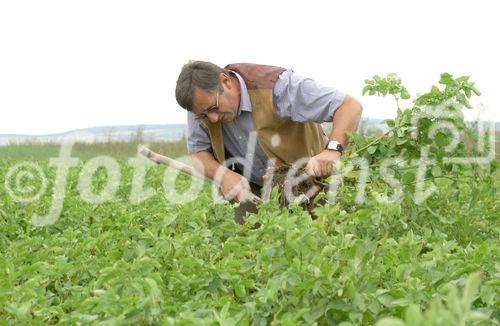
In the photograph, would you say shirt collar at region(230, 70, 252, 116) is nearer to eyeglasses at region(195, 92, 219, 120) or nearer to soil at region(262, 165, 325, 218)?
eyeglasses at region(195, 92, 219, 120)

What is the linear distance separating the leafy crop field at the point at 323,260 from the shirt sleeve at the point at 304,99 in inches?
20.3

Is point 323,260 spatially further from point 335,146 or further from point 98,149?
point 98,149

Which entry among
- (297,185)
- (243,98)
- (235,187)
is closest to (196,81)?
(243,98)

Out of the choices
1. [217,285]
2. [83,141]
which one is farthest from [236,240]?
[83,141]

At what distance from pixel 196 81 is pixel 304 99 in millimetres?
711

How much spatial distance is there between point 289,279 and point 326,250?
252mm

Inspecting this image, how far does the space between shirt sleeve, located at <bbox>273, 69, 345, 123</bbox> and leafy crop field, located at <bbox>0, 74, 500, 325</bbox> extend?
52 centimetres

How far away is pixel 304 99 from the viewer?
513 centimetres

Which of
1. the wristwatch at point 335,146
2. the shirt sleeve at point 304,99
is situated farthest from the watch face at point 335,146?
the shirt sleeve at point 304,99

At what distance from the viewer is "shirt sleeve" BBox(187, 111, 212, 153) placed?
575 cm

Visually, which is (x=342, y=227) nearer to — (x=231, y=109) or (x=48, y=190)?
(x=231, y=109)

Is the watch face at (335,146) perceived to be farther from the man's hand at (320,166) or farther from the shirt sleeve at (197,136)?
the shirt sleeve at (197,136)

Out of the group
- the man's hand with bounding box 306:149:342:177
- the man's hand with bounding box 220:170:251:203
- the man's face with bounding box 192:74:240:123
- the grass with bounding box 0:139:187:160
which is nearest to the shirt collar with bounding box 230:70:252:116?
the man's face with bounding box 192:74:240:123

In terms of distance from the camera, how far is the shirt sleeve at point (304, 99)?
5091mm
